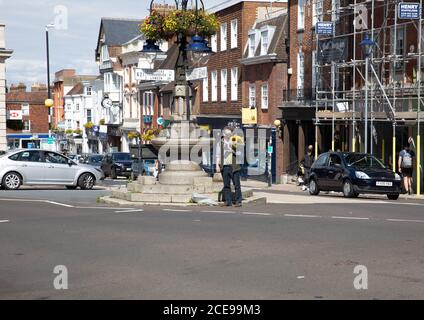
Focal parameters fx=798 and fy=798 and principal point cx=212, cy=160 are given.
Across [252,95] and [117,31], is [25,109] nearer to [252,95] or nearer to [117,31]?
[117,31]

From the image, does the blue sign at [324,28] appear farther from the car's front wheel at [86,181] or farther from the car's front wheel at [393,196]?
the car's front wheel at [86,181]

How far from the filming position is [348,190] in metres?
24.9

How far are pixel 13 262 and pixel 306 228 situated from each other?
535cm

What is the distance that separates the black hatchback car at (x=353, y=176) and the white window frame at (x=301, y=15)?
52.5ft

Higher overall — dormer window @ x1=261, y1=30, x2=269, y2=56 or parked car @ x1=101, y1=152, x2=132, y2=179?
dormer window @ x1=261, y1=30, x2=269, y2=56

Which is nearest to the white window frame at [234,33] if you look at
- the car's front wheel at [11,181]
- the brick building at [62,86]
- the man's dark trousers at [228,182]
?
the car's front wheel at [11,181]

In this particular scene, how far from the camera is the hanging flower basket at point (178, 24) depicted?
20.1m

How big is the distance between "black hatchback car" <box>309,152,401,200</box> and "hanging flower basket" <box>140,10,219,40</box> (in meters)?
7.14

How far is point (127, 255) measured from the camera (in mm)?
11008

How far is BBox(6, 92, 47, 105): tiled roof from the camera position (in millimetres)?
98875

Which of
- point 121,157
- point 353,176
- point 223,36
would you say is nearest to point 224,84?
point 223,36

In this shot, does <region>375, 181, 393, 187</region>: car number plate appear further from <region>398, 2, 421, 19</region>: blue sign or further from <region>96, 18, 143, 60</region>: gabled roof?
<region>96, 18, 143, 60</region>: gabled roof

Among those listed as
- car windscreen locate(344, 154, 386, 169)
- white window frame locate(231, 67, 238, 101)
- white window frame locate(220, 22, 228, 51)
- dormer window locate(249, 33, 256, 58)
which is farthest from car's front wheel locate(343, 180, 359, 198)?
white window frame locate(220, 22, 228, 51)

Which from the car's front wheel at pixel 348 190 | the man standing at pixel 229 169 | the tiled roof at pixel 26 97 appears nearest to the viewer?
the man standing at pixel 229 169
